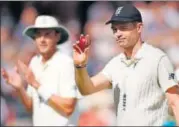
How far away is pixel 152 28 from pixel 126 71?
169 inches

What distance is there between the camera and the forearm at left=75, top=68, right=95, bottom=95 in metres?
5.52

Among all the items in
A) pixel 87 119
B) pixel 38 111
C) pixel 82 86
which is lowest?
pixel 87 119

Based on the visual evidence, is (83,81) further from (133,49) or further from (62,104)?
(62,104)

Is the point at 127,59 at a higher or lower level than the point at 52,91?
higher

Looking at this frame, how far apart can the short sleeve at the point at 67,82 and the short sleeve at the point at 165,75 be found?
1.43 m

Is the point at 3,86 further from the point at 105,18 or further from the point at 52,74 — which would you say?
the point at 52,74

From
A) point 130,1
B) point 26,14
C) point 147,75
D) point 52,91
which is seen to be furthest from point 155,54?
point 26,14

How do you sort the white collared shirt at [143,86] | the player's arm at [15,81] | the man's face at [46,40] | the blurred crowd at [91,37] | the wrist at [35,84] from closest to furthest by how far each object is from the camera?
1. the white collared shirt at [143,86]
2. the wrist at [35,84]
3. the player's arm at [15,81]
4. the man's face at [46,40]
5. the blurred crowd at [91,37]

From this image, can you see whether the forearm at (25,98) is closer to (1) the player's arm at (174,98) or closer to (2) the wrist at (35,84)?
(2) the wrist at (35,84)

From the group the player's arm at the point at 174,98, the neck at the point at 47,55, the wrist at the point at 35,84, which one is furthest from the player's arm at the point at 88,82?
the neck at the point at 47,55

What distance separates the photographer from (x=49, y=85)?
6871 millimetres

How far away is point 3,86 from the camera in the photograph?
10234mm

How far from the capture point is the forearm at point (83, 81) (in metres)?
5.52

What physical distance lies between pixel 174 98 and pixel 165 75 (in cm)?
18
